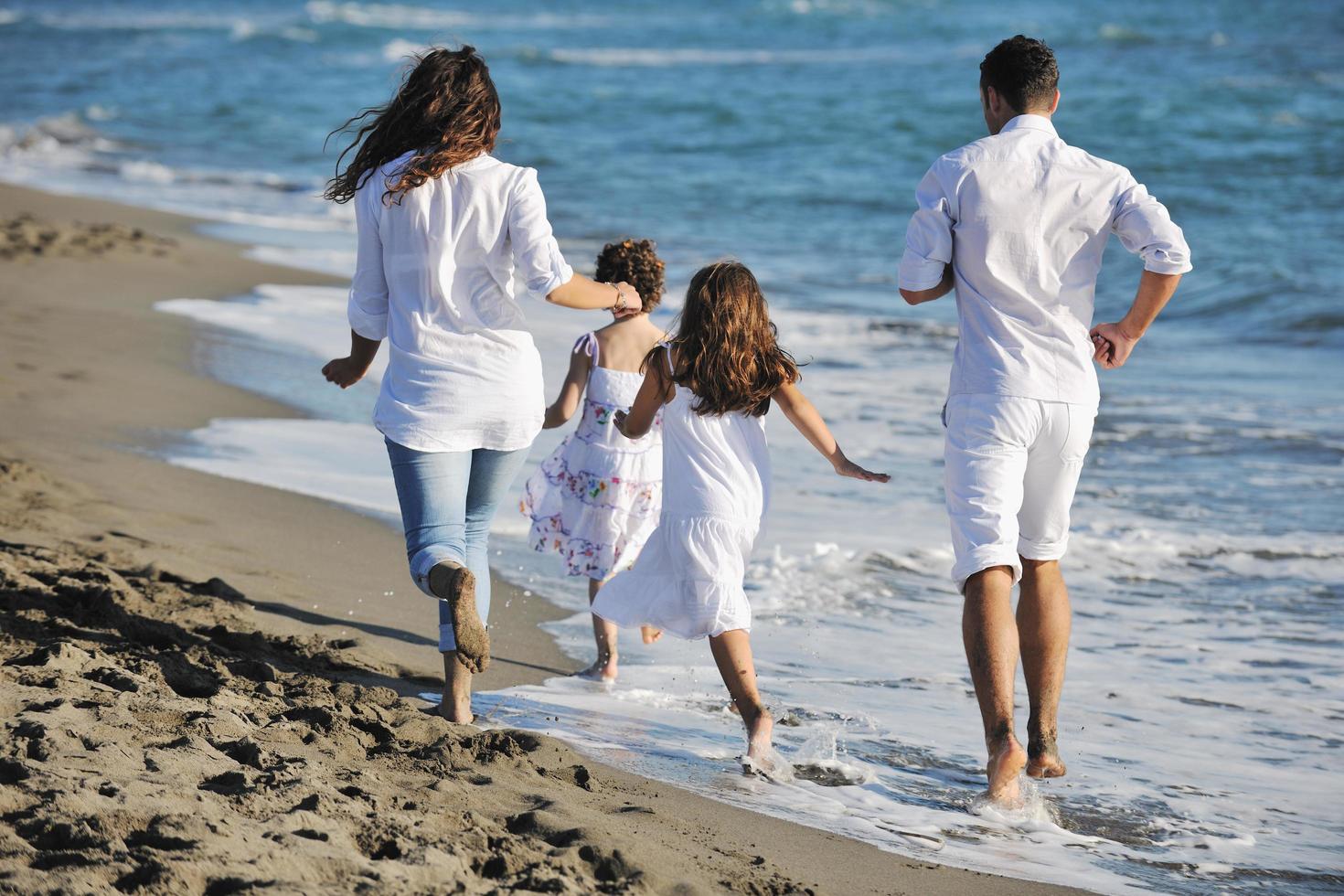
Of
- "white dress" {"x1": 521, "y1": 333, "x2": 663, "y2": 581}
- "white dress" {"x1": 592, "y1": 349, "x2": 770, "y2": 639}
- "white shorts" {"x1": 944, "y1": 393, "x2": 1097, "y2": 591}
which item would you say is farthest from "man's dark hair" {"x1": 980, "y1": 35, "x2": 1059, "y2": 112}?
"white dress" {"x1": 521, "y1": 333, "x2": 663, "y2": 581}

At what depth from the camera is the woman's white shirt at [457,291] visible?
359 centimetres

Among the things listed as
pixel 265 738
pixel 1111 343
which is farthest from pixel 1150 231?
pixel 265 738

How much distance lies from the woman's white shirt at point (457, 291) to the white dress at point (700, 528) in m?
0.48

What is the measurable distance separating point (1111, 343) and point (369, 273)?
199 centimetres

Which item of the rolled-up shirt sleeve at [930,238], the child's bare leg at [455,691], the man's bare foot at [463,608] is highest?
the rolled-up shirt sleeve at [930,238]

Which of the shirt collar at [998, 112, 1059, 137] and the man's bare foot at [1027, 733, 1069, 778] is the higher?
the shirt collar at [998, 112, 1059, 137]

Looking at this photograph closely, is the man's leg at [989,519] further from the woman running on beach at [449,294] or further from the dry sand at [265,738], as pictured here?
the woman running on beach at [449,294]

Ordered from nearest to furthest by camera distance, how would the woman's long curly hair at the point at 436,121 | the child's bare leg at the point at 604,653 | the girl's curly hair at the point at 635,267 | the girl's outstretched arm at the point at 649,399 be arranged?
1. the woman's long curly hair at the point at 436,121
2. the girl's outstretched arm at the point at 649,399
3. the child's bare leg at the point at 604,653
4. the girl's curly hair at the point at 635,267

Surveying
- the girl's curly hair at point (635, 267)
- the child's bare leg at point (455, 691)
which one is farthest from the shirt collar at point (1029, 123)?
the child's bare leg at point (455, 691)

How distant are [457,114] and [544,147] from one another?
1931 cm

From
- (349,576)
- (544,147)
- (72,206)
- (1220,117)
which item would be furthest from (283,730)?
(1220,117)

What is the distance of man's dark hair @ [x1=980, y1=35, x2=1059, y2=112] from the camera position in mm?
3771

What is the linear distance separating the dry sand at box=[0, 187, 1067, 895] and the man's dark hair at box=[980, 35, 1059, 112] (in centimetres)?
199

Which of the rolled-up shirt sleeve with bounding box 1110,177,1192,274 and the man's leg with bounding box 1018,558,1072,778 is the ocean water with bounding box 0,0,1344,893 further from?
the rolled-up shirt sleeve with bounding box 1110,177,1192,274
